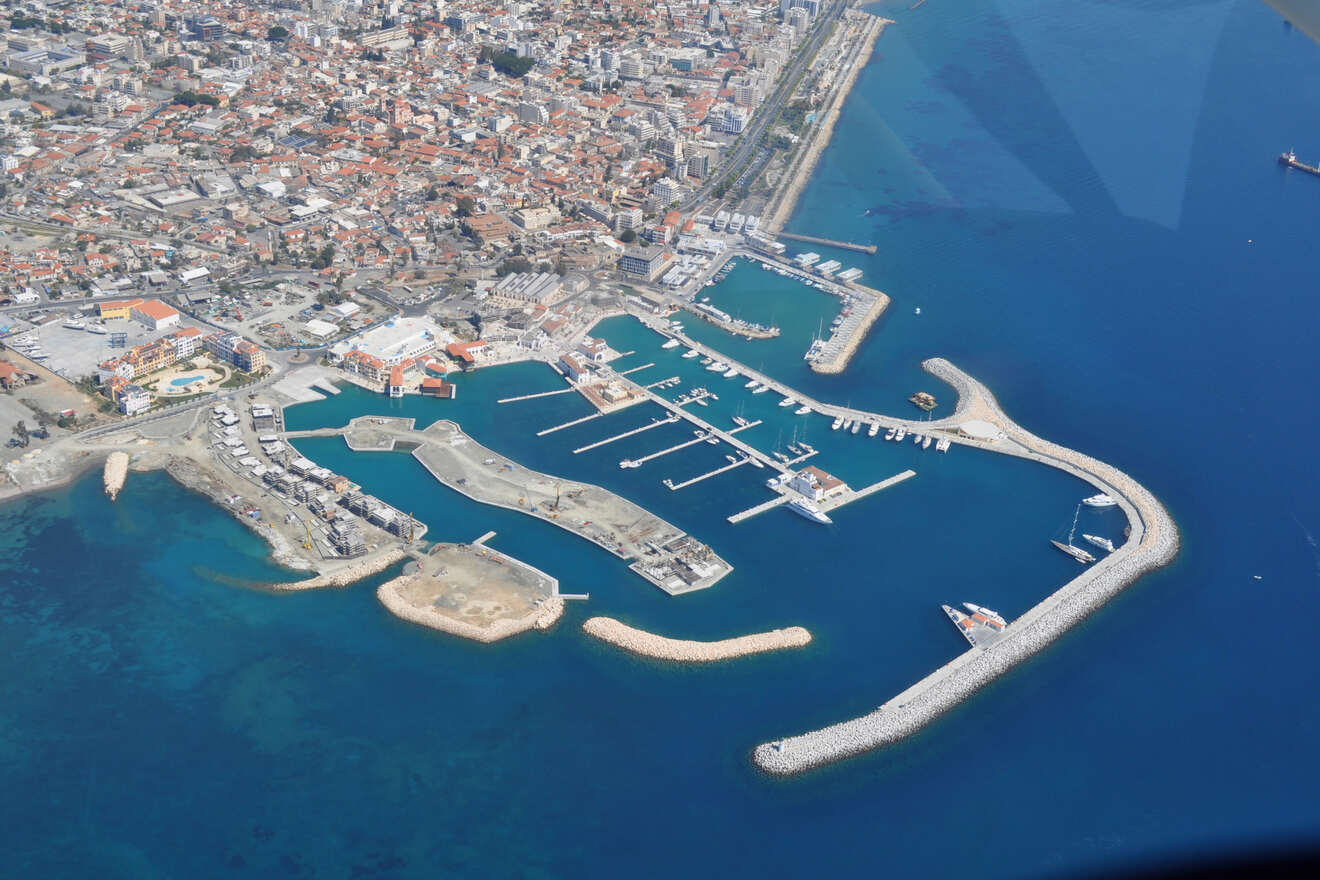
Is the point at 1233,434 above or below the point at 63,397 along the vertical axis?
above

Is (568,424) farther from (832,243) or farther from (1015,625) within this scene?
Answer: (832,243)

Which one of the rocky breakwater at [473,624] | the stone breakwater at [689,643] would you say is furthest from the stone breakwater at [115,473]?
the stone breakwater at [689,643]

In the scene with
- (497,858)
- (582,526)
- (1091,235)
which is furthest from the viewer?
(1091,235)

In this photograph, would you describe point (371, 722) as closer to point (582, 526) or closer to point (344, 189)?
point (582, 526)

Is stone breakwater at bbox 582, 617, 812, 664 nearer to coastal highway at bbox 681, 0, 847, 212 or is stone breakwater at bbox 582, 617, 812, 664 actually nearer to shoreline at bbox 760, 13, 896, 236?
shoreline at bbox 760, 13, 896, 236

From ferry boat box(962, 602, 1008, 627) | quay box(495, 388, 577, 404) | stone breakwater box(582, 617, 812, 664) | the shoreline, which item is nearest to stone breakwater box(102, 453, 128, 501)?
quay box(495, 388, 577, 404)

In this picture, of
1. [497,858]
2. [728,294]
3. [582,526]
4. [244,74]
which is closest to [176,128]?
[244,74]
